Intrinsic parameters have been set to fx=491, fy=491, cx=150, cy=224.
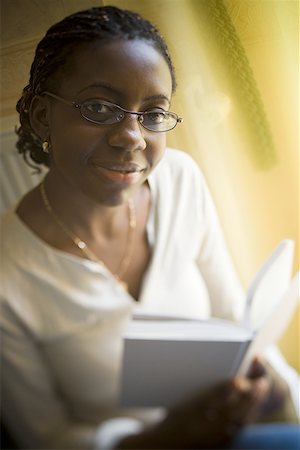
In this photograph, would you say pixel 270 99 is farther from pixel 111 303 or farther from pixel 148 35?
pixel 111 303

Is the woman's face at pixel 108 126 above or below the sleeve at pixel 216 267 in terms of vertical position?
above

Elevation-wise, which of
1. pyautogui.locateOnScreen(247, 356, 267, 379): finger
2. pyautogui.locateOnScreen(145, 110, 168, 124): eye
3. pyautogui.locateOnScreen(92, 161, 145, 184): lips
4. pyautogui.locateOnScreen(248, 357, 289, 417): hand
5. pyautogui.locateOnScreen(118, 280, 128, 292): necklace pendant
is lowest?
pyautogui.locateOnScreen(248, 357, 289, 417): hand

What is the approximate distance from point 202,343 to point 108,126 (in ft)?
0.62

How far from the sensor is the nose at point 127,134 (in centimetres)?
37

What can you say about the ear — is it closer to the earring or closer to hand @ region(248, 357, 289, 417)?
the earring

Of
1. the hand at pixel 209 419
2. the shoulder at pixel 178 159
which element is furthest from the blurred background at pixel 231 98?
the hand at pixel 209 419

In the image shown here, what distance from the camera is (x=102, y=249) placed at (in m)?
0.44

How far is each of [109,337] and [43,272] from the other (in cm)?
8

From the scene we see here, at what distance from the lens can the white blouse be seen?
410mm

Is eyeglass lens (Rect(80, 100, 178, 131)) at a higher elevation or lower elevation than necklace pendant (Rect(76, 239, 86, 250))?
higher

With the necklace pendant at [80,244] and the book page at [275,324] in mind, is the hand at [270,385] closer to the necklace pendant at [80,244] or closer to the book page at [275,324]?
the book page at [275,324]

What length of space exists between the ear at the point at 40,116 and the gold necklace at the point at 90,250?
45mm

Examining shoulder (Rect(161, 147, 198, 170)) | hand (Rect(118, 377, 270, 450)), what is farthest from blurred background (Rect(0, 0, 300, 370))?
hand (Rect(118, 377, 270, 450))

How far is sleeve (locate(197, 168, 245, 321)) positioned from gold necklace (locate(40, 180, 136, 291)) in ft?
0.21
